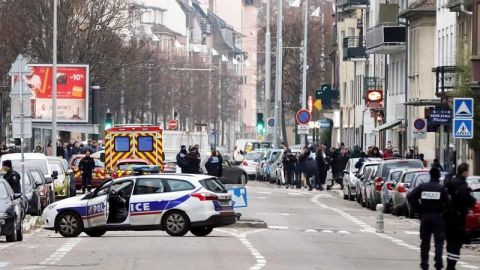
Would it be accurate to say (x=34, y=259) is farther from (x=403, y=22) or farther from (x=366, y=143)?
(x=366, y=143)

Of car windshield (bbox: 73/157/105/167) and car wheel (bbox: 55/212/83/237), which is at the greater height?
car windshield (bbox: 73/157/105/167)

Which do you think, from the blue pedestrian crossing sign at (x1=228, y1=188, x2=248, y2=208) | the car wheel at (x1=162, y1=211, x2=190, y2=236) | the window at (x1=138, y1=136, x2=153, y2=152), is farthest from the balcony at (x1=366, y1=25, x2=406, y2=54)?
the car wheel at (x1=162, y1=211, x2=190, y2=236)

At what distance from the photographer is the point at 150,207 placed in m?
34.7

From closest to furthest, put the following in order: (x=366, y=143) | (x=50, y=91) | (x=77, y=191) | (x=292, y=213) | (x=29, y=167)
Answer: (x=292, y=213)
(x=29, y=167)
(x=77, y=191)
(x=50, y=91)
(x=366, y=143)

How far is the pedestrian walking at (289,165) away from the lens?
7169cm

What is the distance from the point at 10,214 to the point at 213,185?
14.9 feet

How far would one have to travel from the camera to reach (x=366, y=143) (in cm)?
9350

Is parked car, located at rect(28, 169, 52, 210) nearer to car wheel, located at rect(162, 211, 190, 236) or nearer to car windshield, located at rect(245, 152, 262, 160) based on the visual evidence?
car wheel, located at rect(162, 211, 190, 236)

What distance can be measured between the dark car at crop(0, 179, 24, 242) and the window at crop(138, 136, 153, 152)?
27527mm

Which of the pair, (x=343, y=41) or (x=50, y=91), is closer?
(x=50, y=91)

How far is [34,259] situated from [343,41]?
74478 mm

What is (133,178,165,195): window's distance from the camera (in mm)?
34844

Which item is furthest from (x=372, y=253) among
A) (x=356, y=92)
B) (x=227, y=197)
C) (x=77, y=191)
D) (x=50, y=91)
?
(x=356, y=92)

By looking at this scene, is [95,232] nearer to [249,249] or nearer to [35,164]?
[249,249]
